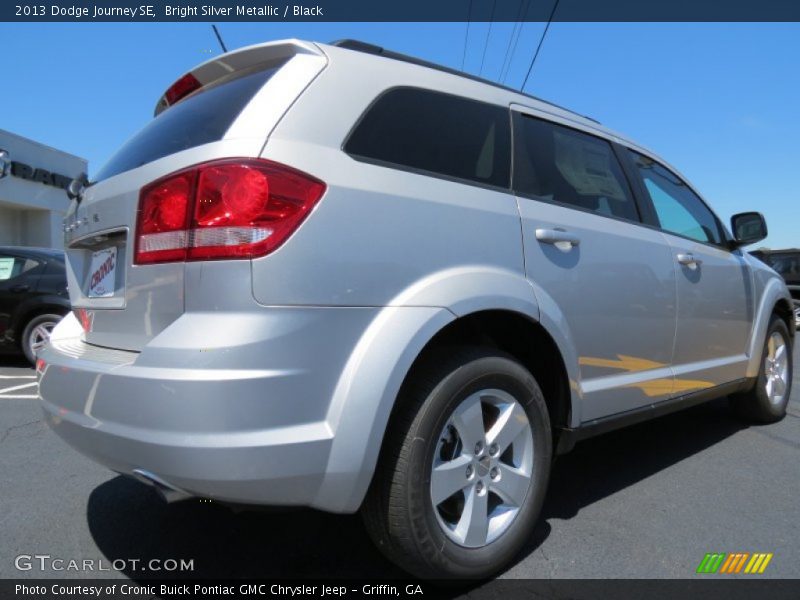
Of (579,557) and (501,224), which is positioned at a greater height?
(501,224)

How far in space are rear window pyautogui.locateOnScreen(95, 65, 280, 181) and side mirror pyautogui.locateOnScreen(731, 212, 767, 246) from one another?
11.6 ft

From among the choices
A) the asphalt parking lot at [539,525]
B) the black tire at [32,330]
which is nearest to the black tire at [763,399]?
the asphalt parking lot at [539,525]

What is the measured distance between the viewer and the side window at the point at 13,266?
694 cm

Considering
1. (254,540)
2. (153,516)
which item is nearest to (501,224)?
(254,540)

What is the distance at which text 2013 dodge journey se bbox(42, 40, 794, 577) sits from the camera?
1701 millimetres

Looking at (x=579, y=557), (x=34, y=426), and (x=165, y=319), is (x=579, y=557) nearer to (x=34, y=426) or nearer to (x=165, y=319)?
(x=165, y=319)

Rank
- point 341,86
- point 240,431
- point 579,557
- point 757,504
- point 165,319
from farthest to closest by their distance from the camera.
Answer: point 757,504
point 579,557
point 341,86
point 165,319
point 240,431

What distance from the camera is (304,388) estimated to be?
5.65 feet

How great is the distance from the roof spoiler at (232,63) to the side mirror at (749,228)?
11.3ft

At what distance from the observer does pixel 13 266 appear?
6.98 m

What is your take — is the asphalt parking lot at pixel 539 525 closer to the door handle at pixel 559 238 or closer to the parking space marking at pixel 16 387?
the door handle at pixel 559 238

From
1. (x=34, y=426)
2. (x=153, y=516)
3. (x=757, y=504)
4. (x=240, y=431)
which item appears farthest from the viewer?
(x=34, y=426)

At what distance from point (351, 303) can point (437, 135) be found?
2.75 ft

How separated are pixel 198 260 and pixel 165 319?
0.24 metres
